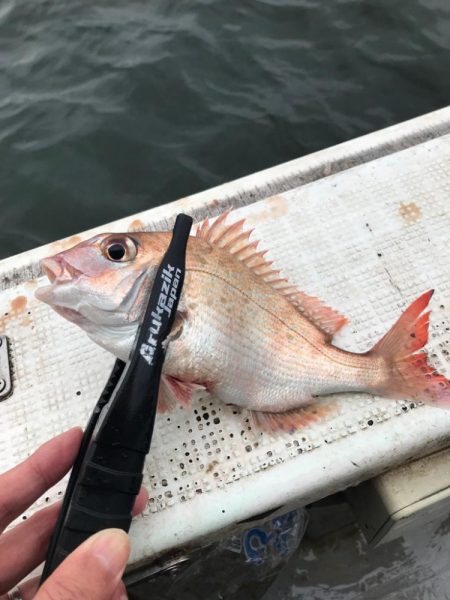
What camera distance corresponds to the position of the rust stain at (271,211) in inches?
97.7

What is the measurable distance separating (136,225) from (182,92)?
7.91 ft

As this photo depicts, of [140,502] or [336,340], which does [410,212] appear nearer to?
[336,340]

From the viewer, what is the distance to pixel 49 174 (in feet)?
13.3

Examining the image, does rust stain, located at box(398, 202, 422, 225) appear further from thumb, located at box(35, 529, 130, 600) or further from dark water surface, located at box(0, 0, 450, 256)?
thumb, located at box(35, 529, 130, 600)

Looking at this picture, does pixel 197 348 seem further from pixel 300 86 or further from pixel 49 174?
pixel 300 86

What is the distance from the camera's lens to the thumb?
1050 mm

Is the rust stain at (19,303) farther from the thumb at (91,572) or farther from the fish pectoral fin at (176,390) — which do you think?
the thumb at (91,572)

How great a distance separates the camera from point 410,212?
7.87 ft

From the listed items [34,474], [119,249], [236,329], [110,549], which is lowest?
[34,474]

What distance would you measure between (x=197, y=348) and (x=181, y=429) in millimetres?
449

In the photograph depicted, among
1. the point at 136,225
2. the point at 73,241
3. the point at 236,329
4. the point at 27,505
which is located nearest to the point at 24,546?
the point at 27,505

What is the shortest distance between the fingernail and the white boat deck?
69 cm

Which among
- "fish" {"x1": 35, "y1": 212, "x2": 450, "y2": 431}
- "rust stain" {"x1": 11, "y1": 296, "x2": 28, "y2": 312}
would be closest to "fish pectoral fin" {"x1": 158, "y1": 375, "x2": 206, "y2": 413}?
"fish" {"x1": 35, "y1": 212, "x2": 450, "y2": 431}

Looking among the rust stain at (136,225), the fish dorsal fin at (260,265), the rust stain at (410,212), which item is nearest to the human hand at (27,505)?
the fish dorsal fin at (260,265)
